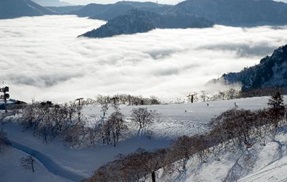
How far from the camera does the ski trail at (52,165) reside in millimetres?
98050

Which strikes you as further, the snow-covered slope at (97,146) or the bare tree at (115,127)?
the bare tree at (115,127)

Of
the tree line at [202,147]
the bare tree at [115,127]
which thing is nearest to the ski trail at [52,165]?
the bare tree at [115,127]

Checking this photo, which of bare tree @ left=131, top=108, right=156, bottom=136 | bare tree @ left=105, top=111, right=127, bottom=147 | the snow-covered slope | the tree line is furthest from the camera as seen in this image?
bare tree @ left=131, top=108, right=156, bottom=136

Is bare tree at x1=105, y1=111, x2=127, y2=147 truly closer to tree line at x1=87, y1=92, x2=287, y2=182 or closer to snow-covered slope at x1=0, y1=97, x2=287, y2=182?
snow-covered slope at x1=0, y1=97, x2=287, y2=182

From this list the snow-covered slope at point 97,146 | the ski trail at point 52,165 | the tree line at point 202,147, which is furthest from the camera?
the snow-covered slope at point 97,146

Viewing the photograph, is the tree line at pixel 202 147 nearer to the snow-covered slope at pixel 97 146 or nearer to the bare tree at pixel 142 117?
the snow-covered slope at pixel 97 146

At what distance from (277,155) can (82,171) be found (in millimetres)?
52604

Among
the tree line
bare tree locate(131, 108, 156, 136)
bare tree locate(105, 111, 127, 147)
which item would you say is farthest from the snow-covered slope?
the tree line

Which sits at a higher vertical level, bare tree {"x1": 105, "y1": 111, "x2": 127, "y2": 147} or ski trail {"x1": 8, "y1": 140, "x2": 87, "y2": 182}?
bare tree {"x1": 105, "y1": 111, "x2": 127, "y2": 147}

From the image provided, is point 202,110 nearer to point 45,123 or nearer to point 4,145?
point 45,123

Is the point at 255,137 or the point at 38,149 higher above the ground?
the point at 255,137

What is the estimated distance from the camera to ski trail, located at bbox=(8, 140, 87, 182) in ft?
322

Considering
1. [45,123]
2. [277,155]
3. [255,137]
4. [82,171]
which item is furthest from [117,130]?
[277,155]

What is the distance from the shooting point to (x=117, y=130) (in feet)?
362
